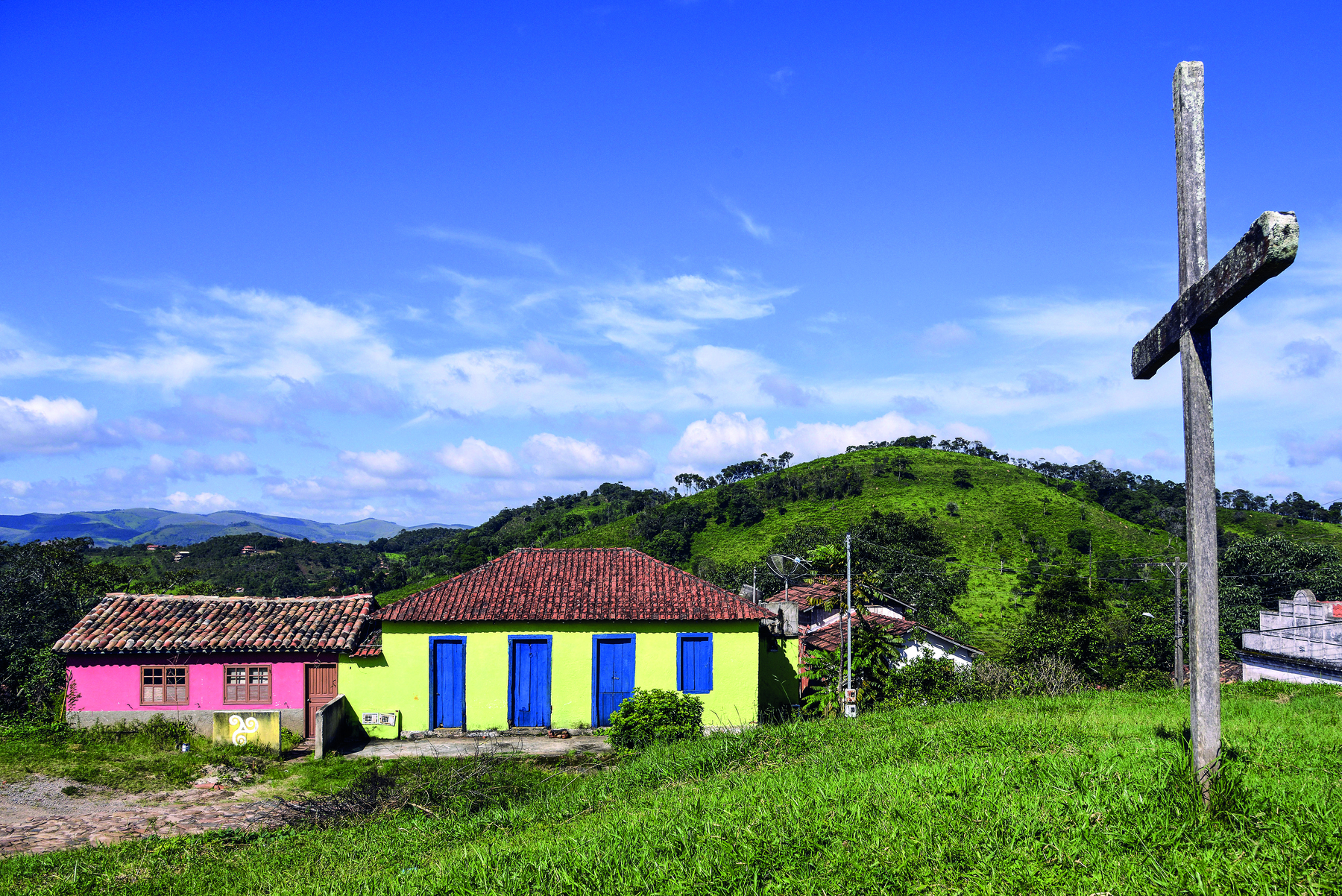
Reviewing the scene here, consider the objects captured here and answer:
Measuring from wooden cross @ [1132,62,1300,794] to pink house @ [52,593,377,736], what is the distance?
17.7 m

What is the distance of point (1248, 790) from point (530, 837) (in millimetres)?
5810

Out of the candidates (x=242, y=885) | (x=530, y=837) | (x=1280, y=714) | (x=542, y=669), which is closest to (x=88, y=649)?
(x=542, y=669)

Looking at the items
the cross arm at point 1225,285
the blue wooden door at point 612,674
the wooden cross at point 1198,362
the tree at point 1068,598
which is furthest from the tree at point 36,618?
the tree at point 1068,598

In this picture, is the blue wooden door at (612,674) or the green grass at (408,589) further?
the green grass at (408,589)

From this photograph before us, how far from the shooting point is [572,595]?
19766mm

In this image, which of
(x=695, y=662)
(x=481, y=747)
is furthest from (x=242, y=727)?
(x=695, y=662)

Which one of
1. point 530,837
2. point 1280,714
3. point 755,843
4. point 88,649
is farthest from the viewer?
point 88,649

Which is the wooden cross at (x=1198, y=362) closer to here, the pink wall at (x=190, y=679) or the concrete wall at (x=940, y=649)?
the pink wall at (x=190, y=679)

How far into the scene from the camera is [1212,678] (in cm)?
524

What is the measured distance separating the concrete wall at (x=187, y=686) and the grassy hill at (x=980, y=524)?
43698 mm

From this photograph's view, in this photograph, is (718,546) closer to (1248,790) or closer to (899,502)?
(899,502)

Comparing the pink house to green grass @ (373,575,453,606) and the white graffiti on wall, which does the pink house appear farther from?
green grass @ (373,575,453,606)

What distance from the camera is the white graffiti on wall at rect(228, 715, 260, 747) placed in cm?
1745

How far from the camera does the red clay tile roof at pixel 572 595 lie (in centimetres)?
1889
